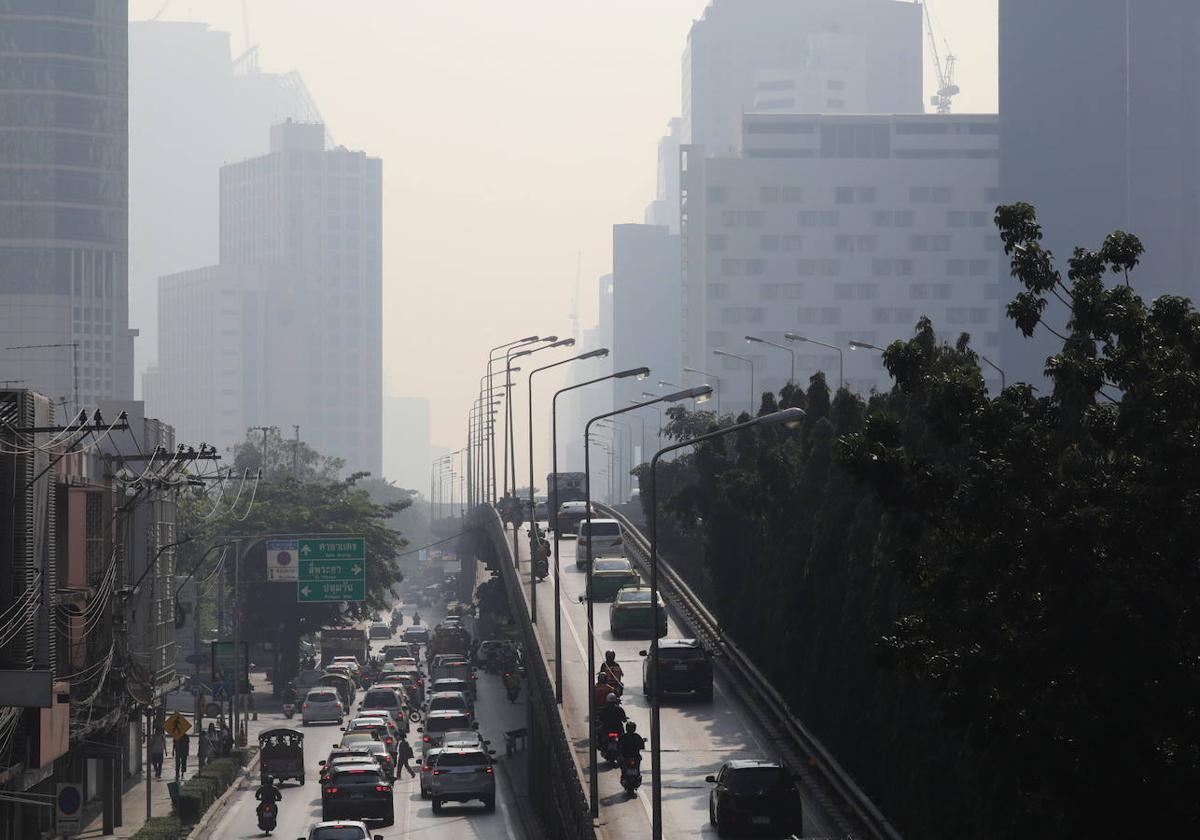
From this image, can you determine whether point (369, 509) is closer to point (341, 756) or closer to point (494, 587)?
point (494, 587)

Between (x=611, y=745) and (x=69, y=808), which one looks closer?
(x=69, y=808)

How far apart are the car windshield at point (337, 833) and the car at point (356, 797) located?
10286mm

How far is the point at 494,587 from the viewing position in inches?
5300

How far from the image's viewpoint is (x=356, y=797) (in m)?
49.7

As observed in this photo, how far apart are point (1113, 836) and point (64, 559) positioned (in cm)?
3579

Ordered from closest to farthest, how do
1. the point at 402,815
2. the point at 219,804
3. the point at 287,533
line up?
the point at 402,815, the point at 219,804, the point at 287,533

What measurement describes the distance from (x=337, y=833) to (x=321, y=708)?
1736 inches

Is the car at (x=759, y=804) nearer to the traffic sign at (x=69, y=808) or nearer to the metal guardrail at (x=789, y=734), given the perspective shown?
the metal guardrail at (x=789, y=734)

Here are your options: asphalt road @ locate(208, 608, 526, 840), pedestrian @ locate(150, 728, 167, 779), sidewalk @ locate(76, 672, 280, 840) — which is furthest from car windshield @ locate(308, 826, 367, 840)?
pedestrian @ locate(150, 728, 167, 779)

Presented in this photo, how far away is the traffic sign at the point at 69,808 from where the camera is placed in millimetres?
42031

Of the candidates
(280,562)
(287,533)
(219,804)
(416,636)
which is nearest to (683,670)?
(219,804)

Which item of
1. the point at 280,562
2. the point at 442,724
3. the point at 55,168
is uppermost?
the point at 55,168

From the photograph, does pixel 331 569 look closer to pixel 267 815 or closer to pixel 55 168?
pixel 267 815

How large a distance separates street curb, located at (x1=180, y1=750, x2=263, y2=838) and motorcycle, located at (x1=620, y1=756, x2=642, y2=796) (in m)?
13.7
